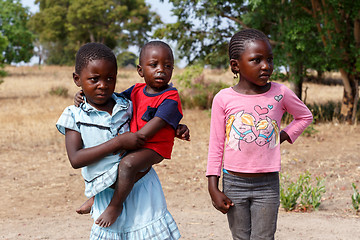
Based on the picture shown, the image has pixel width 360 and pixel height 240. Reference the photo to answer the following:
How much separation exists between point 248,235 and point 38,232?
2774mm

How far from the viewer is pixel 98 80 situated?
7.00 ft

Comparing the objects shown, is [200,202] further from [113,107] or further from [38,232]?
[113,107]

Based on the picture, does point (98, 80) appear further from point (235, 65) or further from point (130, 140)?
point (235, 65)

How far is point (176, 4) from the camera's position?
481 inches

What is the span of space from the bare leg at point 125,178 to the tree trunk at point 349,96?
9395 mm

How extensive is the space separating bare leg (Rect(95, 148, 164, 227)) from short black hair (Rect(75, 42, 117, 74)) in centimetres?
49

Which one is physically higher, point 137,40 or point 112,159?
point 137,40

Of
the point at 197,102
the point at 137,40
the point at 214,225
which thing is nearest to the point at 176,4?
the point at 197,102

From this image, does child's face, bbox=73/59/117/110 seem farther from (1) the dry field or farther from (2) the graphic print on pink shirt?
(1) the dry field

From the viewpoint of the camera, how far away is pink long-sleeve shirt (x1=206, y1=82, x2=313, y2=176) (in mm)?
2391

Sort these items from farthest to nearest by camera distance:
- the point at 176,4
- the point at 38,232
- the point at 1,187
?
the point at 176,4, the point at 1,187, the point at 38,232

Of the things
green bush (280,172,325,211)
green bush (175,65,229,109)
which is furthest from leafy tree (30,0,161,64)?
green bush (280,172,325,211)

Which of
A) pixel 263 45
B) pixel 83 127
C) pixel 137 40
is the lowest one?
pixel 83 127

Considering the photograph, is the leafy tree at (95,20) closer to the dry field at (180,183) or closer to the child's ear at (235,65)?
the dry field at (180,183)
